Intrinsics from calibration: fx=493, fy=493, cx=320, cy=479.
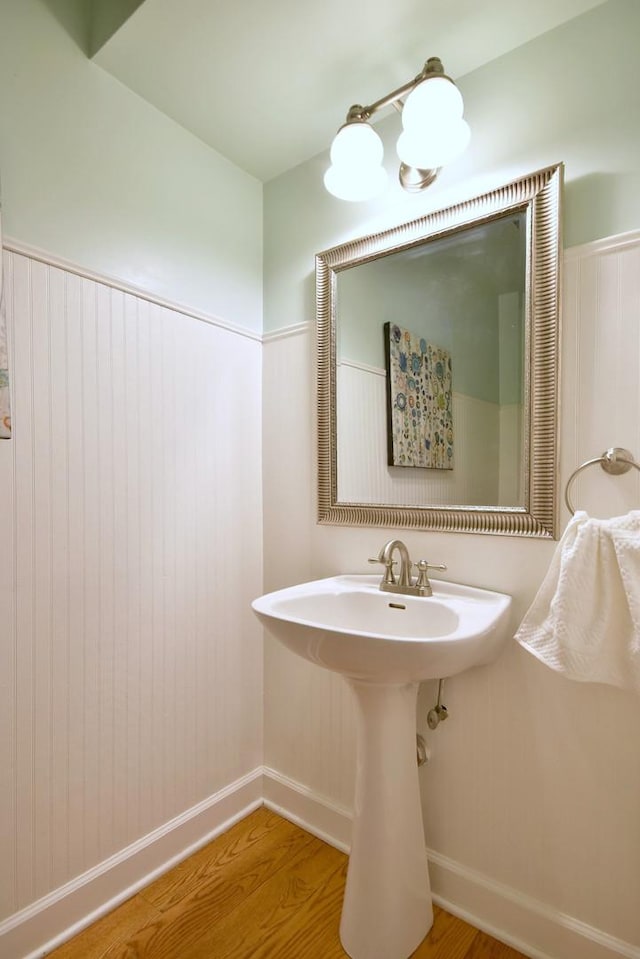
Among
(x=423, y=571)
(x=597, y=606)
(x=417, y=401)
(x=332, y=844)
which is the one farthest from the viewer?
(x=332, y=844)

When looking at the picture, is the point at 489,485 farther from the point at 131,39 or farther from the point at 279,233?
the point at 131,39

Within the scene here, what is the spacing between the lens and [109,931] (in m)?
1.25

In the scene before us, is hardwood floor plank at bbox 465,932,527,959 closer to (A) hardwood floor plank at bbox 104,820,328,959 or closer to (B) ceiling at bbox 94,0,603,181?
(A) hardwood floor plank at bbox 104,820,328,959

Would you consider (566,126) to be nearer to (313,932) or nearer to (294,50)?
(294,50)

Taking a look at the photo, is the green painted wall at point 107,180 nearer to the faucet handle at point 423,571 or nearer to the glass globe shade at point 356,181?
the glass globe shade at point 356,181

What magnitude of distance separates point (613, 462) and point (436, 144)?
888 mm

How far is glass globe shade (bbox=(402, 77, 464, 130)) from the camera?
1176 millimetres

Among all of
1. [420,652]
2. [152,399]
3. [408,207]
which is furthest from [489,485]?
[152,399]

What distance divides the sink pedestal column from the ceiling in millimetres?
1586

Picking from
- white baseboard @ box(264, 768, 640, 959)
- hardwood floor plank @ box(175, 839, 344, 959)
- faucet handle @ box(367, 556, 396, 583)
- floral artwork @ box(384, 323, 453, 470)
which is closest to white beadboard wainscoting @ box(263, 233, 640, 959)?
white baseboard @ box(264, 768, 640, 959)

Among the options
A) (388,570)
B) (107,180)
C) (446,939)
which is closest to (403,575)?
(388,570)

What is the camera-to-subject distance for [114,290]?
137 centimetres

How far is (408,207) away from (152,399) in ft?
3.08

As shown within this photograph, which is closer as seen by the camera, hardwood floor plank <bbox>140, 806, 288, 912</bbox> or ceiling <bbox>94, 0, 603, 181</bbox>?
ceiling <bbox>94, 0, 603, 181</bbox>
